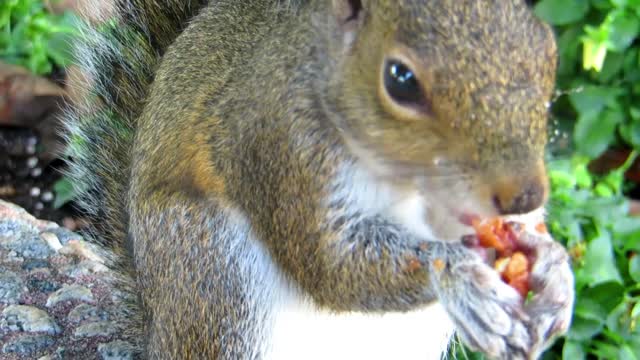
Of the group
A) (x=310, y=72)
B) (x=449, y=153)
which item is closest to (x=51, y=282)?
(x=310, y=72)

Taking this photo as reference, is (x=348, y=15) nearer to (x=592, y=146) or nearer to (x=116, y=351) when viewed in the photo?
(x=116, y=351)

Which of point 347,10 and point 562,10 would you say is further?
point 562,10

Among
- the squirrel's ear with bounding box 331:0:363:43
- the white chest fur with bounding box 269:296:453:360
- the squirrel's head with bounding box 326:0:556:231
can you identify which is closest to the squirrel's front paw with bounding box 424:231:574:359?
the squirrel's head with bounding box 326:0:556:231

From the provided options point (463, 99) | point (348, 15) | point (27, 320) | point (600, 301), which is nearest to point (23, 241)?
point (27, 320)

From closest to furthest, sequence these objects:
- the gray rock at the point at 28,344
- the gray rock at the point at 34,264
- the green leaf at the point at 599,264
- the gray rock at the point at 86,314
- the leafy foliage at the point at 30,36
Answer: the gray rock at the point at 28,344
the gray rock at the point at 86,314
the gray rock at the point at 34,264
the green leaf at the point at 599,264
the leafy foliage at the point at 30,36

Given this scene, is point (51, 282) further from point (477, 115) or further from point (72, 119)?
point (477, 115)

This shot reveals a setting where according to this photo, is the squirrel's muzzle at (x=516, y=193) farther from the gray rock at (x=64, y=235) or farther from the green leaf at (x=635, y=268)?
the gray rock at (x=64, y=235)

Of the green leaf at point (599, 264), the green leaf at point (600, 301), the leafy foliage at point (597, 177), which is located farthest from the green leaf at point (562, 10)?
the green leaf at point (600, 301)
